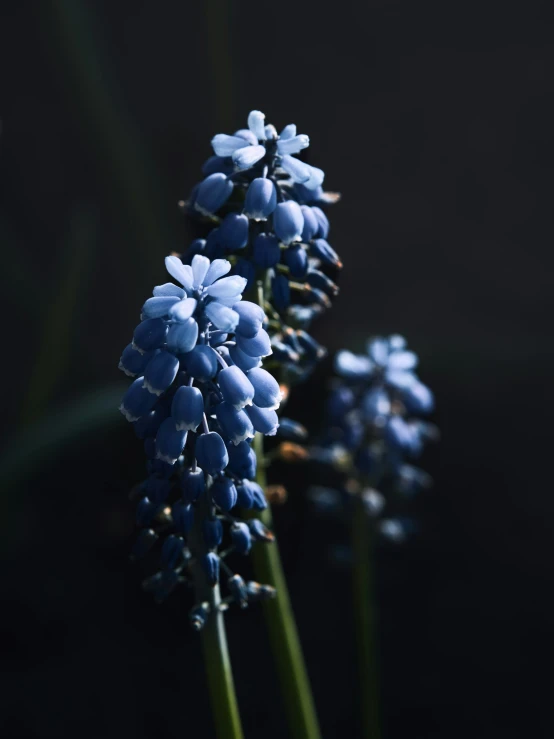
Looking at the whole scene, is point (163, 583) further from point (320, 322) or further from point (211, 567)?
point (320, 322)

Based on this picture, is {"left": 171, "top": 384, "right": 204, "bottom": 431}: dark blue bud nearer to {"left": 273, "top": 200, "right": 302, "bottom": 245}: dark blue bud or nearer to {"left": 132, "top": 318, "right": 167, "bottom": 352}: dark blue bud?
{"left": 132, "top": 318, "right": 167, "bottom": 352}: dark blue bud

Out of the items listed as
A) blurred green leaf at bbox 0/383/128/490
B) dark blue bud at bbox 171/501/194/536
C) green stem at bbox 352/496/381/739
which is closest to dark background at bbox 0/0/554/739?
blurred green leaf at bbox 0/383/128/490

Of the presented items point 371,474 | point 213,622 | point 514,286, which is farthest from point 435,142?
point 213,622

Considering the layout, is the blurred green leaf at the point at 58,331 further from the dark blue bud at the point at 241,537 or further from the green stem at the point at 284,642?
the dark blue bud at the point at 241,537

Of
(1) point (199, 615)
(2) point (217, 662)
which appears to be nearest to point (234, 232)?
(1) point (199, 615)

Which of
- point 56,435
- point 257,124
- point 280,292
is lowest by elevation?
point 280,292

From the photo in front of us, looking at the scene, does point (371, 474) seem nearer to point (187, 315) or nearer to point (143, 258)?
A: point (187, 315)

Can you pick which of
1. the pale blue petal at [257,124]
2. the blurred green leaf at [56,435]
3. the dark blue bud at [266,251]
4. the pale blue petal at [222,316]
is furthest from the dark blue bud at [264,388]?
the blurred green leaf at [56,435]
